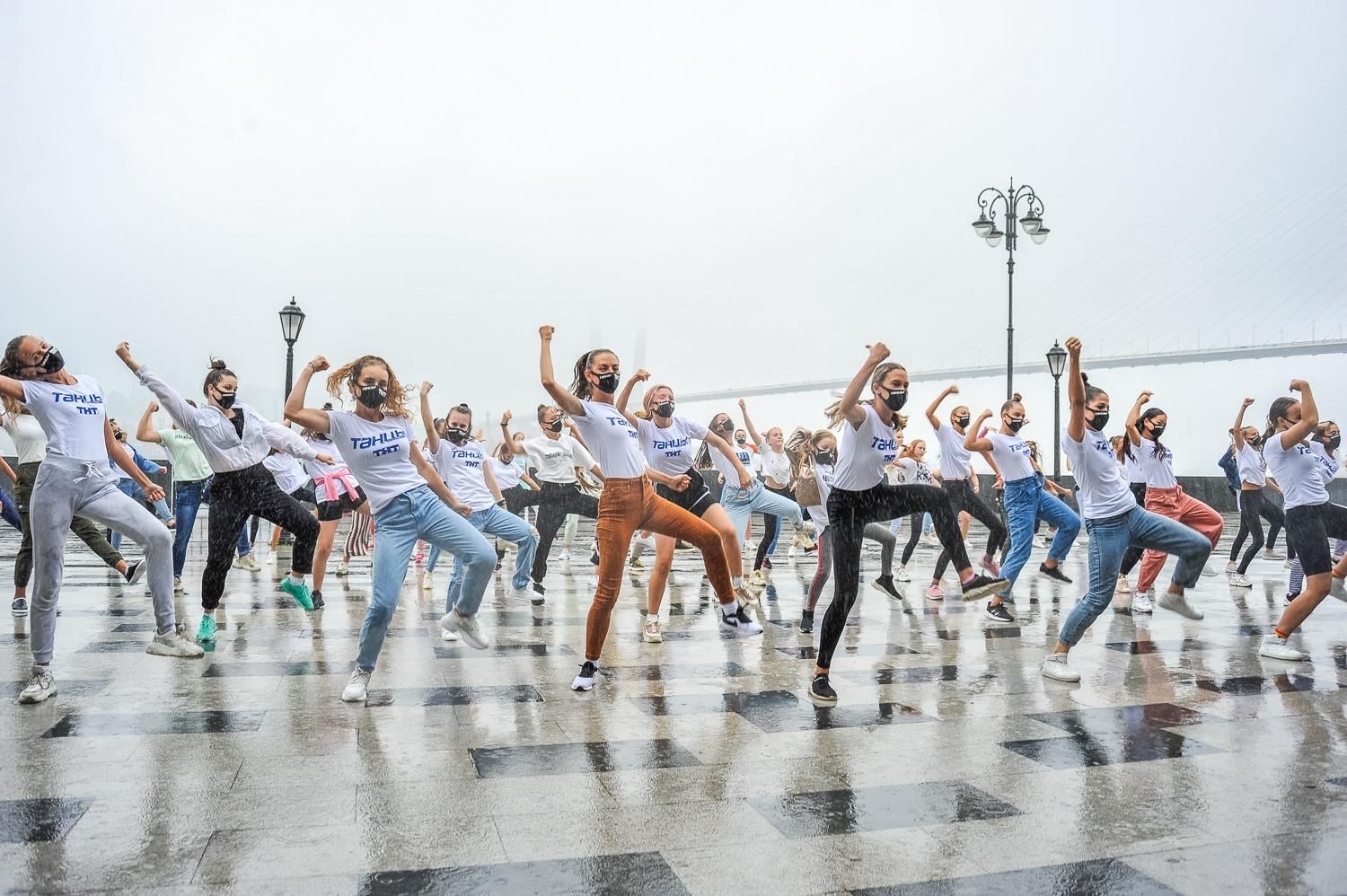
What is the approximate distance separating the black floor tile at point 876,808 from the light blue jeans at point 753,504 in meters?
5.65

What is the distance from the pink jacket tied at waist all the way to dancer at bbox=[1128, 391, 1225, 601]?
6.50 meters

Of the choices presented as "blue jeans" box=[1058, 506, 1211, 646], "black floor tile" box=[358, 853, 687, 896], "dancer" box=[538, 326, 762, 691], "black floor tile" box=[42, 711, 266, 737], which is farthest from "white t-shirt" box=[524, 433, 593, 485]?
"black floor tile" box=[358, 853, 687, 896]

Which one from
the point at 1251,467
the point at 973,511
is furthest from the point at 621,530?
the point at 1251,467

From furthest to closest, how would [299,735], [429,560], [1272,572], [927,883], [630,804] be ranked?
[1272,572]
[429,560]
[299,735]
[630,804]
[927,883]

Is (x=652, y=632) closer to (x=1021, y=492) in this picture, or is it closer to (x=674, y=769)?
(x=674, y=769)

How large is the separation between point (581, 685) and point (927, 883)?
2767 millimetres

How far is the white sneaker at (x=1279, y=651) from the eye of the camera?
6.48 metres

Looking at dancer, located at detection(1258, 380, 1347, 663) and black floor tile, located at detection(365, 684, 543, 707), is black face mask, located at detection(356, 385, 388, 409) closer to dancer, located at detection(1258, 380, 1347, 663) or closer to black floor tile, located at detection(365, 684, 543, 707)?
black floor tile, located at detection(365, 684, 543, 707)

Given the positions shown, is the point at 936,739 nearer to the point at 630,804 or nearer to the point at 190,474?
the point at 630,804

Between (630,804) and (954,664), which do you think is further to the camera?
(954,664)

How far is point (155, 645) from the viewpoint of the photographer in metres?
6.26

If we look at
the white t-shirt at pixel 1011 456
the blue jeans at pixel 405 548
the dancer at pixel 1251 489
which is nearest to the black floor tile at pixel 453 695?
the blue jeans at pixel 405 548

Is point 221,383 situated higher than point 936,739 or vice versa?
point 221,383

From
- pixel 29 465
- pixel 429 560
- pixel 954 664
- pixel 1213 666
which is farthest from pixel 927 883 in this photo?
pixel 429 560
